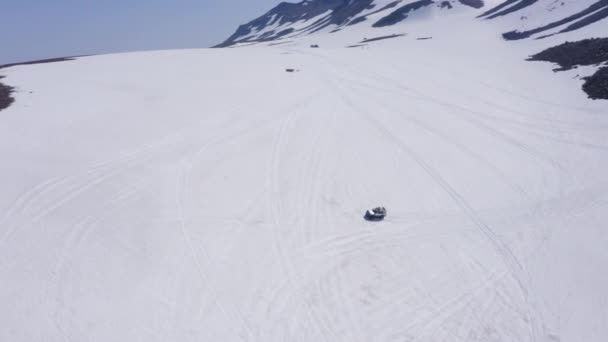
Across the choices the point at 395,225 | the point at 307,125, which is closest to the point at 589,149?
the point at 395,225

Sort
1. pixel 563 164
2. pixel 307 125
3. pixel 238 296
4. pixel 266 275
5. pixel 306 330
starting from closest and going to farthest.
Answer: pixel 306 330
pixel 238 296
pixel 266 275
pixel 563 164
pixel 307 125

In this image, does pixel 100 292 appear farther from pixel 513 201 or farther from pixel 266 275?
pixel 513 201

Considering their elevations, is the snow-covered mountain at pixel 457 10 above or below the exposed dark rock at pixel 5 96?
below

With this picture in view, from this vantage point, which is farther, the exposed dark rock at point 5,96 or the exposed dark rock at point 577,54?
the exposed dark rock at point 577,54

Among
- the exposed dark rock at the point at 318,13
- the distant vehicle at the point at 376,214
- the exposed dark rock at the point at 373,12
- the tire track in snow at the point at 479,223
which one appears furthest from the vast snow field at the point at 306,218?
the exposed dark rock at the point at 318,13

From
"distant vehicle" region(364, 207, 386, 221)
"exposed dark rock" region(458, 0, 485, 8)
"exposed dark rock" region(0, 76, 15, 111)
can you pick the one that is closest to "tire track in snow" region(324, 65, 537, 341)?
"distant vehicle" region(364, 207, 386, 221)

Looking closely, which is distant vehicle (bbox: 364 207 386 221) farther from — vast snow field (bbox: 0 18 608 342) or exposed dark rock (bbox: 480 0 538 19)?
exposed dark rock (bbox: 480 0 538 19)

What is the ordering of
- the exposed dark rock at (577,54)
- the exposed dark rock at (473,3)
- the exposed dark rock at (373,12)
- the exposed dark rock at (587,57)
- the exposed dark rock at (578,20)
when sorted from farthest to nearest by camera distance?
the exposed dark rock at (373,12) → the exposed dark rock at (473,3) → the exposed dark rock at (578,20) → the exposed dark rock at (577,54) → the exposed dark rock at (587,57)

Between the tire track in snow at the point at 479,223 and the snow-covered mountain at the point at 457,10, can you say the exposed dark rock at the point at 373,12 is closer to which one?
the snow-covered mountain at the point at 457,10
